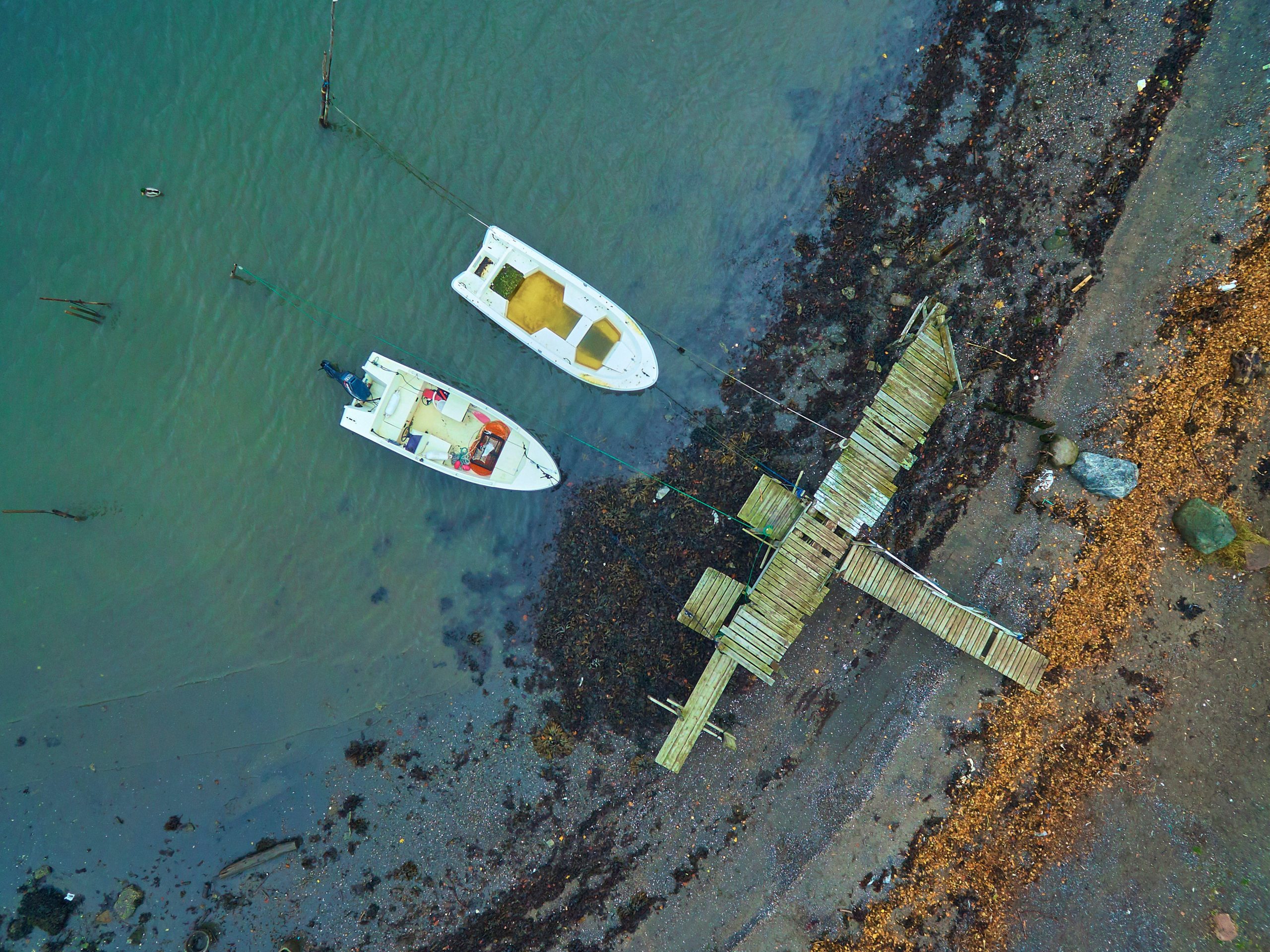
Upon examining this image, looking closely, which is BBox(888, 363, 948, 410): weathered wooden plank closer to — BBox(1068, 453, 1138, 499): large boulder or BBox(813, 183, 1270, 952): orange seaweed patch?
BBox(1068, 453, 1138, 499): large boulder

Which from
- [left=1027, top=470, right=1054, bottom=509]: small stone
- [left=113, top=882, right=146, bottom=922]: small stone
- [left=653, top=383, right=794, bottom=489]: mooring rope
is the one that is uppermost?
[left=1027, top=470, right=1054, bottom=509]: small stone

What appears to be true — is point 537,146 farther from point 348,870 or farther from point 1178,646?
point 1178,646

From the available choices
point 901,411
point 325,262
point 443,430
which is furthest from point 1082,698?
point 325,262

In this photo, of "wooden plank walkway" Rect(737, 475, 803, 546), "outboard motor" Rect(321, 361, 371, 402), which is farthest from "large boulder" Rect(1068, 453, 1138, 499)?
"outboard motor" Rect(321, 361, 371, 402)

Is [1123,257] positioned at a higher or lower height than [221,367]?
higher

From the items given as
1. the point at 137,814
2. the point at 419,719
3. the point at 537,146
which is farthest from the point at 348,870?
the point at 537,146
